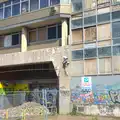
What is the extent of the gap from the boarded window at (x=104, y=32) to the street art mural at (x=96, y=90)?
3507mm

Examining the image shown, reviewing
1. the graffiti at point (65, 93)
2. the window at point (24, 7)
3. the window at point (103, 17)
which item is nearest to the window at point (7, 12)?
the window at point (24, 7)

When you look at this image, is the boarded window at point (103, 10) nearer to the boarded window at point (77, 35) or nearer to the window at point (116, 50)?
the boarded window at point (77, 35)

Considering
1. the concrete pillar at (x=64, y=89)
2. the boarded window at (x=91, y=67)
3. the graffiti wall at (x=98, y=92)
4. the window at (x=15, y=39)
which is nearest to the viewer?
the graffiti wall at (x=98, y=92)

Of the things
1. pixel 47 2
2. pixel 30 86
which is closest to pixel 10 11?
pixel 47 2

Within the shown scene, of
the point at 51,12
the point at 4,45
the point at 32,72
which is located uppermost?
the point at 51,12

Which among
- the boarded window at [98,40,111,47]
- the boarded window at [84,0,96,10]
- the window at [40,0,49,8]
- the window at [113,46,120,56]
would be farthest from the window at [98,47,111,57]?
the window at [40,0,49,8]

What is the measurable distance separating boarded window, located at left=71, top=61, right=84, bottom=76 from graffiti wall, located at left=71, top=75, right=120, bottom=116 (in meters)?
0.46

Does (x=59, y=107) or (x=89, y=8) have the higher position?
(x=89, y=8)

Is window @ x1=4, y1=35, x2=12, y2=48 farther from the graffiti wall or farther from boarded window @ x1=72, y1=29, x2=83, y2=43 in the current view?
the graffiti wall

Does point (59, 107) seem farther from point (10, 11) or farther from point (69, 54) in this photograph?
point (10, 11)

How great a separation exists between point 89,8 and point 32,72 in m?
11.7

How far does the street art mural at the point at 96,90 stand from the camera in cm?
2709

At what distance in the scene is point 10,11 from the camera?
36969mm

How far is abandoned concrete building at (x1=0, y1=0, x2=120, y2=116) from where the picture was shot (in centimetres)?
2792
